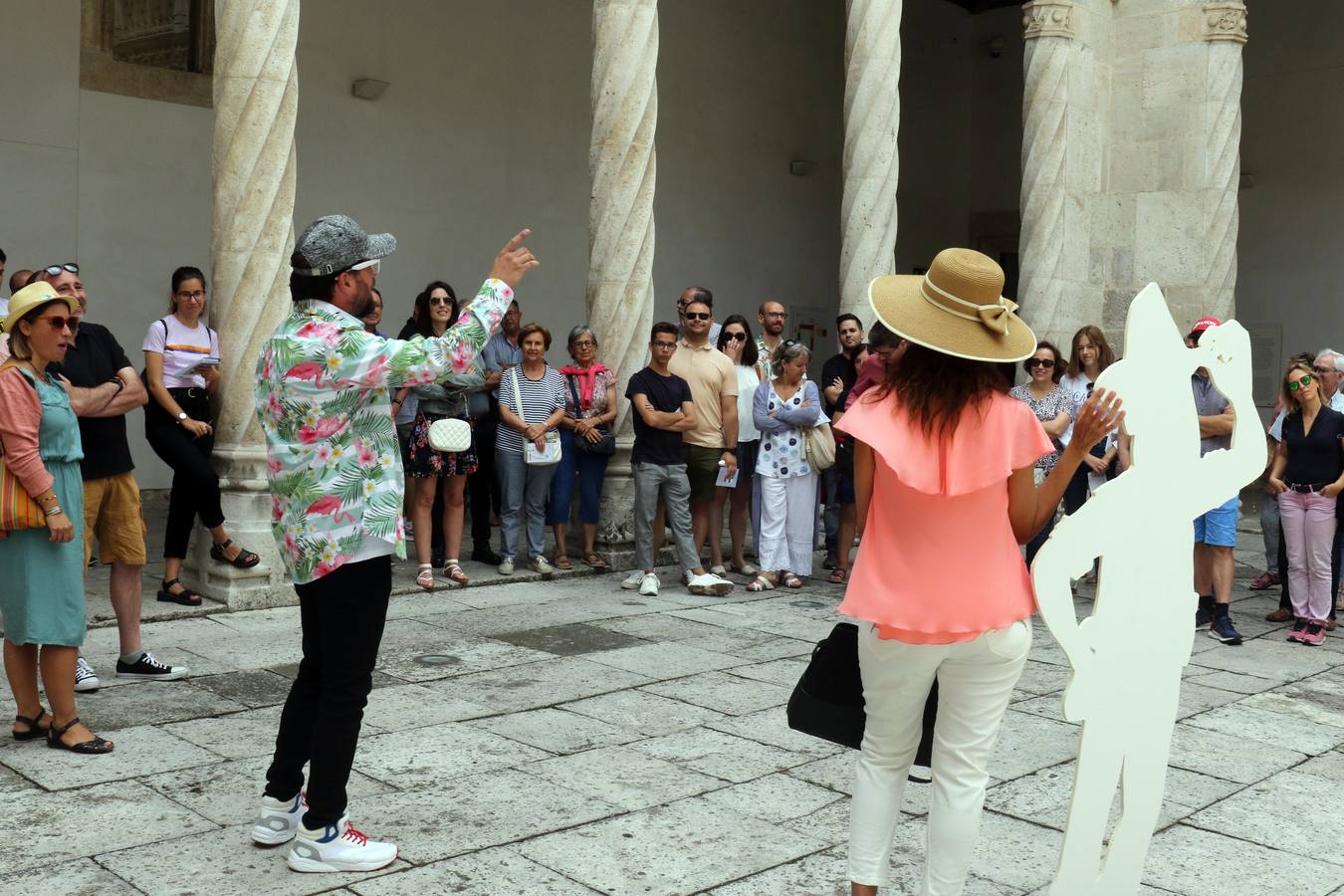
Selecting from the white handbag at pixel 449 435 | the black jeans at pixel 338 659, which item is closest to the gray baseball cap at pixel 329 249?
the black jeans at pixel 338 659

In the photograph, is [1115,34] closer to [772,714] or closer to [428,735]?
[772,714]

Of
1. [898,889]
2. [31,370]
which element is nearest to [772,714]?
[898,889]

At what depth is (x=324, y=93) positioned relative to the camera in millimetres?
12867

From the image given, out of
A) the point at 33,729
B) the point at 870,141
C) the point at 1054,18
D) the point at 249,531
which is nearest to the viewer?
the point at 33,729

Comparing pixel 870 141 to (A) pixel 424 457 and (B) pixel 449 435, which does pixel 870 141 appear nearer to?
(A) pixel 424 457

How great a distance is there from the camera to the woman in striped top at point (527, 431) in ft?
29.8

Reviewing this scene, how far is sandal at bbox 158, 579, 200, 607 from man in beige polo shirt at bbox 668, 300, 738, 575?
3.26m

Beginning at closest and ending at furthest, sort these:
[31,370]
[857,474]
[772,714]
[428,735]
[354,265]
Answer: [857,474] → [354,265] → [31,370] → [428,735] → [772,714]

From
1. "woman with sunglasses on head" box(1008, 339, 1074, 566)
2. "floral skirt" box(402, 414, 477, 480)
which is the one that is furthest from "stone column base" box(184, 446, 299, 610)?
"woman with sunglasses on head" box(1008, 339, 1074, 566)

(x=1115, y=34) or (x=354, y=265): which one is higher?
(x=1115, y=34)

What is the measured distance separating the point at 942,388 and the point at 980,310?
21 cm

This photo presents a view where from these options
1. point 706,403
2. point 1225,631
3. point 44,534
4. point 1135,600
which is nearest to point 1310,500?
point 1225,631

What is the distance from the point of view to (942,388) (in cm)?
326

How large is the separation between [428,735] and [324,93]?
9.00 metres
